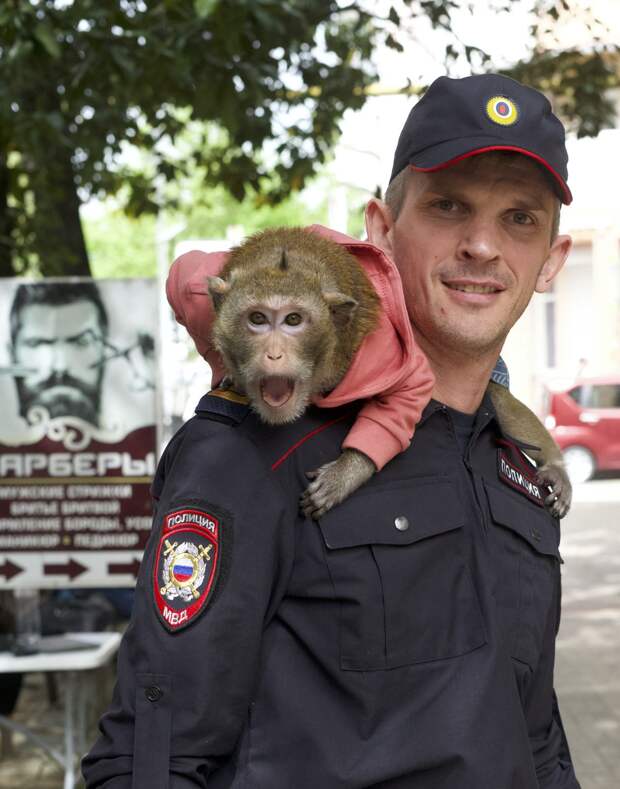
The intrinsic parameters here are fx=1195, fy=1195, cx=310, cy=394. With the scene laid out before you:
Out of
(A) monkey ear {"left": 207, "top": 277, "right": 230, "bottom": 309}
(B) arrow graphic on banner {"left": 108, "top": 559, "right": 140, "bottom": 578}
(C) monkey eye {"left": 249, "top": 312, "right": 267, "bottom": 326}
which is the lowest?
(B) arrow graphic on banner {"left": 108, "top": 559, "right": 140, "bottom": 578}

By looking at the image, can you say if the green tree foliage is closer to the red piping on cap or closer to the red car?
the red piping on cap

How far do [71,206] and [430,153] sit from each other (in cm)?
735

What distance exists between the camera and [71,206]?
9125mm

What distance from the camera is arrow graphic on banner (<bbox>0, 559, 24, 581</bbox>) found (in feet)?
21.9

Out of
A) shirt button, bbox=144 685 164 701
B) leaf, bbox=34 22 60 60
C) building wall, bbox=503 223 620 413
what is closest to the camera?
shirt button, bbox=144 685 164 701

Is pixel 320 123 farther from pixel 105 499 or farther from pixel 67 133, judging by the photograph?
pixel 105 499

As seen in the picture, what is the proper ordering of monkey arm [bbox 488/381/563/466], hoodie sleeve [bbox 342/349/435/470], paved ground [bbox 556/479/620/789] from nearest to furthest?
hoodie sleeve [bbox 342/349/435/470] < monkey arm [bbox 488/381/563/466] < paved ground [bbox 556/479/620/789]

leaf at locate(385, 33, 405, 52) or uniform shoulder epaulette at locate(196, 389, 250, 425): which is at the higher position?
leaf at locate(385, 33, 405, 52)

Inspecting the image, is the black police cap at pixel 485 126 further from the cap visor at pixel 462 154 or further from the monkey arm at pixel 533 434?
the monkey arm at pixel 533 434

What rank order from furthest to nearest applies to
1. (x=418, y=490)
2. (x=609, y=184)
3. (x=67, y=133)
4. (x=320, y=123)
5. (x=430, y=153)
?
(x=609, y=184), (x=320, y=123), (x=67, y=133), (x=430, y=153), (x=418, y=490)

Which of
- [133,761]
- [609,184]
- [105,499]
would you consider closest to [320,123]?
[105,499]

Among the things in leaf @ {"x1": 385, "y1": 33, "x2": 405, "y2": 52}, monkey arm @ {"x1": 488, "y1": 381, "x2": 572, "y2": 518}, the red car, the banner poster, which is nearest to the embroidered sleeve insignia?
monkey arm @ {"x1": 488, "y1": 381, "x2": 572, "y2": 518}

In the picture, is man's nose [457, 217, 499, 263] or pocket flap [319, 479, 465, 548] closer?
pocket flap [319, 479, 465, 548]

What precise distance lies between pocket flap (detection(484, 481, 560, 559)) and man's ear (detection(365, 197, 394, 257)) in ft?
1.77
